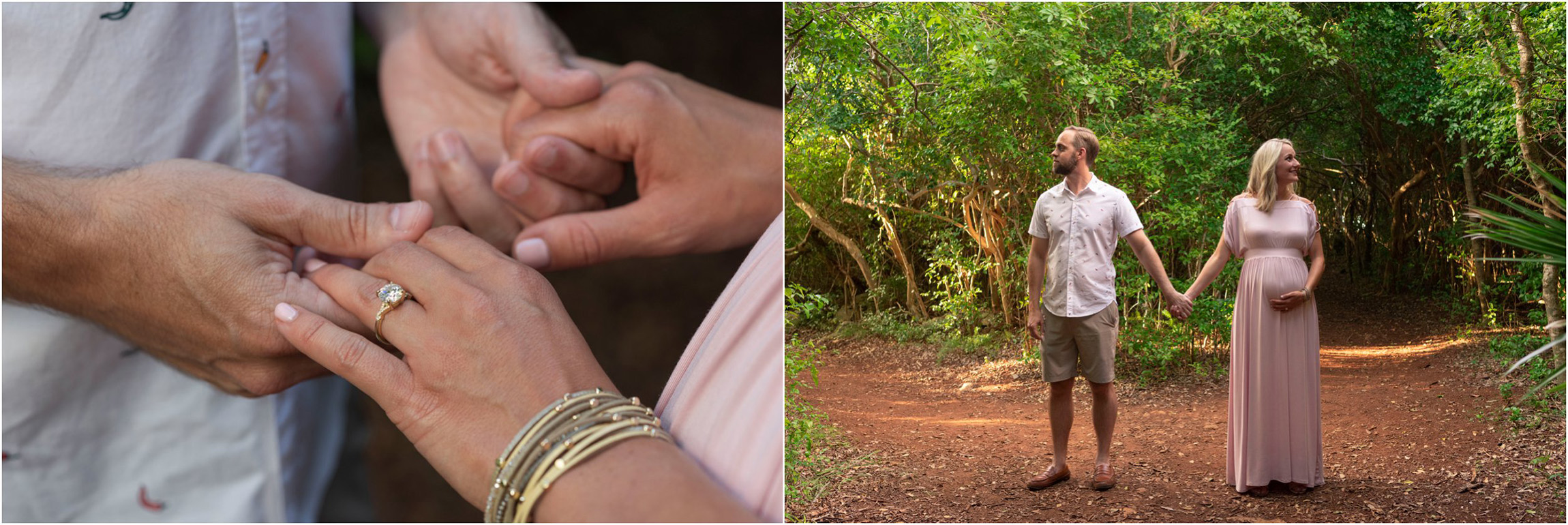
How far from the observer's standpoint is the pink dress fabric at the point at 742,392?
4.55 ft

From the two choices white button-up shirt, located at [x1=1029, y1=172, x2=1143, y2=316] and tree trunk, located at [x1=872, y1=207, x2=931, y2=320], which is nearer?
white button-up shirt, located at [x1=1029, y1=172, x2=1143, y2=316]

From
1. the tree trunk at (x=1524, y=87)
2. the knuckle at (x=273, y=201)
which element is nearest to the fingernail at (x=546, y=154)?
the knuckle at (x=273, y=201)


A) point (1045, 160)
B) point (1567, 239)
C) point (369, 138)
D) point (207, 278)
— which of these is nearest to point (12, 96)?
point (207, 278)

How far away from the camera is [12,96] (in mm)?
1711

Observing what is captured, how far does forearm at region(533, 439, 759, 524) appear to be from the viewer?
128 centimetres

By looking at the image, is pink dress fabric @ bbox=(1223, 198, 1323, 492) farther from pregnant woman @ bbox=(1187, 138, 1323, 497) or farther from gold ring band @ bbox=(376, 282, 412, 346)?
gold ring band @ bbox=(376, 282, 412, 346)

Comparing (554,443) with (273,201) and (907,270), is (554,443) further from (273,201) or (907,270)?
(907,270)

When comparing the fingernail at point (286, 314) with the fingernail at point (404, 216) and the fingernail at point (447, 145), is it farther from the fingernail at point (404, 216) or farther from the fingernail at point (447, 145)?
the fingernail at point (447, 145)

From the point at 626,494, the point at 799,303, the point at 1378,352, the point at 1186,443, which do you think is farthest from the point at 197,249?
the point at 1378,352

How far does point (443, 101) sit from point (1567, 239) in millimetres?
2305

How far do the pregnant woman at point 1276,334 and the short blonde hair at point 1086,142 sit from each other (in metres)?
0.48

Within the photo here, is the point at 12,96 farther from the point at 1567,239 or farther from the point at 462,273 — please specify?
the point at 1567,239

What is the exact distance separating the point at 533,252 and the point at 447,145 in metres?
0.31

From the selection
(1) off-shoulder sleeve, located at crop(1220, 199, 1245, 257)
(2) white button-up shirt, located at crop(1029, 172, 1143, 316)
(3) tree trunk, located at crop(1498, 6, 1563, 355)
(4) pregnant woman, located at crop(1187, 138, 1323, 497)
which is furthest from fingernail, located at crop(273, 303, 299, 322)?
(3) tree trunk, located at crop(1498, 6, 1563, 355)
